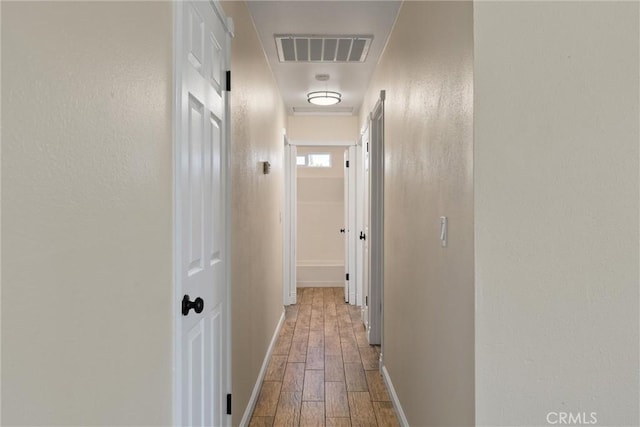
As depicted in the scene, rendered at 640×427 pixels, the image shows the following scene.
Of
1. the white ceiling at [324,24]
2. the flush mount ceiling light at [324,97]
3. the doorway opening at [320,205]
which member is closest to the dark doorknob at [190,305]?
the white ceiling at [324,24]

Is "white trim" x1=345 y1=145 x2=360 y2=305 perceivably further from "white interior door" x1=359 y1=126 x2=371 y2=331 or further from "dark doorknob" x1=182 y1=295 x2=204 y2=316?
"dark doorknob" x1=182 y1=295 x2=204 y2=316

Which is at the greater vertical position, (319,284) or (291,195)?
(291,195)

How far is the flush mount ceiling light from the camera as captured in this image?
4184 millimetres

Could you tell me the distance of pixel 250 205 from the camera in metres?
2.59

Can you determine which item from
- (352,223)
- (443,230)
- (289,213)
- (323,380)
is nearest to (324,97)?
(289,213)

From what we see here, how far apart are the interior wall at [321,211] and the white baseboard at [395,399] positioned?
371 centimetres

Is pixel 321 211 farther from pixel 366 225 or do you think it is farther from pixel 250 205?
pixel 250 205

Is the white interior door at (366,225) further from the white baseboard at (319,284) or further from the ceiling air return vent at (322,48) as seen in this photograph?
the white baseboard at (319,284)

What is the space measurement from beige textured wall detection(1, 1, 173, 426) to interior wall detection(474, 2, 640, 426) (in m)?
0.97

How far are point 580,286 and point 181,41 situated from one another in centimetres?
148

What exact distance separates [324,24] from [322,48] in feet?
1.21

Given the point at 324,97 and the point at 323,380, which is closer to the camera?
the point at 323,380

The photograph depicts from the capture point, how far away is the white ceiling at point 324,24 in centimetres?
247
